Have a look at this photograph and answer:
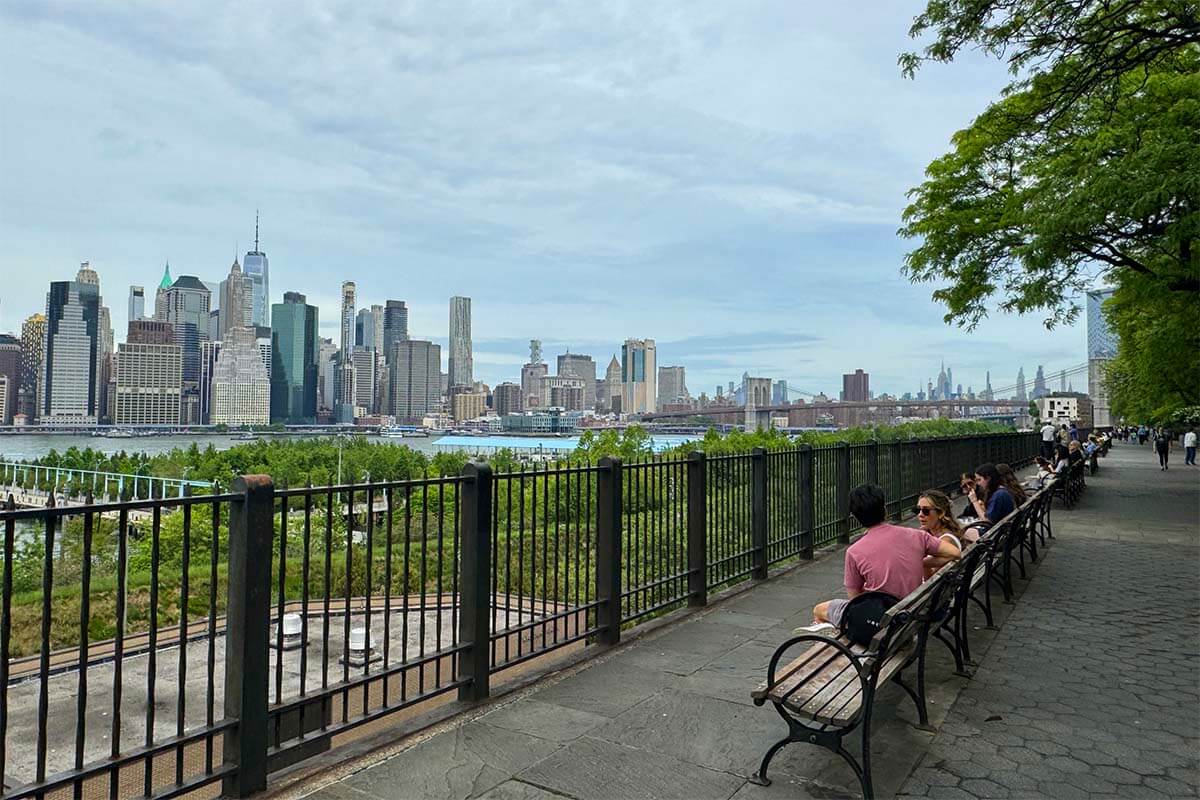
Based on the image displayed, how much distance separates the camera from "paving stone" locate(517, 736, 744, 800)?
3.68 metres

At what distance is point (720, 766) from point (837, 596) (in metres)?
4.61

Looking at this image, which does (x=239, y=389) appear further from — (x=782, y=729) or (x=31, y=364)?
(x=782, y=729)

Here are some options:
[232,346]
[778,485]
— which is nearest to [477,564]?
[778,485]

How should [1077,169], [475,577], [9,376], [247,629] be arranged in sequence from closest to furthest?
[247,629] → [475,577] → [1077,169] → [9,376]

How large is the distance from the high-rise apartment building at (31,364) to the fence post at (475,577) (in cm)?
19972

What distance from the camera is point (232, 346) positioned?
19550cm

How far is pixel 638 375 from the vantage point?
18475cm

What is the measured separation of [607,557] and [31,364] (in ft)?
710

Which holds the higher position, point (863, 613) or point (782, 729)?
point (863, 613)

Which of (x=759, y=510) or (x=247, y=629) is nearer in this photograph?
(x=247, y=629)

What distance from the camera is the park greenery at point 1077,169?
1082 cm

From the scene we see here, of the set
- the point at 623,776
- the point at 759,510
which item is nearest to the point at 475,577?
the point at 623,776

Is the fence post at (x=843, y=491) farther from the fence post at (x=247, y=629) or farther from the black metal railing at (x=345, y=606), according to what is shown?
the fence post at (x=247, y=629)

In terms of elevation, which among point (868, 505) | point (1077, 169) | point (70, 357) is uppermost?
point (70, 357)
